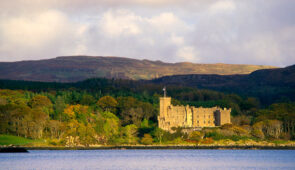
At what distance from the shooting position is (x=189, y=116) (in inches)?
5591

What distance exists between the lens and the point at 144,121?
143m

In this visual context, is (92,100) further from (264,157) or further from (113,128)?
(264,157)

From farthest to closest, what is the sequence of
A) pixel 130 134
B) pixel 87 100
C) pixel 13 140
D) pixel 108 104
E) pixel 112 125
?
1. pixel 87 100
2. pixel 108 104
3. pixel 112 125
4. pixel 130 134
5. pixel 13 140

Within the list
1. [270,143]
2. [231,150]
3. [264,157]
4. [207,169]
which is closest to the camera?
[207,169]

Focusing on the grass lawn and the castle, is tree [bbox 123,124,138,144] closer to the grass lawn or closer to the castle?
the castle

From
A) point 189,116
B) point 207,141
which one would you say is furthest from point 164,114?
point 207,141

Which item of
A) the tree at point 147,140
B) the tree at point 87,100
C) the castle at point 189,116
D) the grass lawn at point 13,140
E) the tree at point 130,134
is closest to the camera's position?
the grass lawn at point 13,140

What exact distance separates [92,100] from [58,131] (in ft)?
96.9

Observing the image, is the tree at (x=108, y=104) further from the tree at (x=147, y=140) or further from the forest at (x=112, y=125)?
the tree at (x=147, y=140)

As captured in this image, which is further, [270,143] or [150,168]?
[270,143]

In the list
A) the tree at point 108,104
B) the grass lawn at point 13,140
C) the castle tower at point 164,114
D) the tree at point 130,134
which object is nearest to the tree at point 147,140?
the tree at point 130,134

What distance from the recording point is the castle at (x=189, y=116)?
139 metres

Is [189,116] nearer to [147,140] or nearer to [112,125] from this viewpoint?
[147,140]

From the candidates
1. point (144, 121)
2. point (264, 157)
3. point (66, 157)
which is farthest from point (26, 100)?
point (264, 157)
